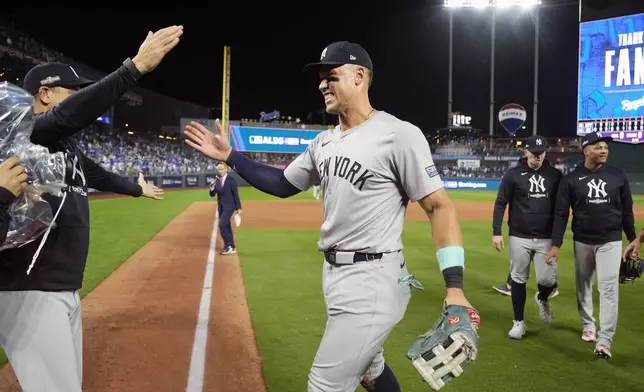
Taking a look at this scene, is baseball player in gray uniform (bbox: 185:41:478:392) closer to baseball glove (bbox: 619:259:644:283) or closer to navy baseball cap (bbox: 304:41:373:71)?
navy baseball cap (bbox: 304:41:373:71)

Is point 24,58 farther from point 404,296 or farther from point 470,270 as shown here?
point 404,296

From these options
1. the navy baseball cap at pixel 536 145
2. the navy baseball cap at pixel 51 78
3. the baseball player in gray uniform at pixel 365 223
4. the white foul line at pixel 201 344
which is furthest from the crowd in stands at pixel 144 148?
the baseball player in gray uniform at pixel 365 223

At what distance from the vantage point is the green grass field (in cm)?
416

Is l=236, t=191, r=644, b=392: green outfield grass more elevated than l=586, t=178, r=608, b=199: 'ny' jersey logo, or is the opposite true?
l=586, t=178, r=608, b=199: 'ny' jersey logo

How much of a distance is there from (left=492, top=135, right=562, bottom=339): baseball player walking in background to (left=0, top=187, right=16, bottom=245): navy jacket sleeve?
16.3 feet

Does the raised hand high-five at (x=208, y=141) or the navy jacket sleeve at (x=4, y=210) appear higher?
the raised hand high-five at (x=208, y=141)

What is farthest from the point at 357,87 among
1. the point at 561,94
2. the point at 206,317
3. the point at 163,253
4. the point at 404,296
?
the point at 561,94

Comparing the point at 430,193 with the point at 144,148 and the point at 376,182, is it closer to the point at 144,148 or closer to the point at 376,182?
the point at 376,182

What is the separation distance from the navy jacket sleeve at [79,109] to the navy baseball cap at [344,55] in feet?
3.49

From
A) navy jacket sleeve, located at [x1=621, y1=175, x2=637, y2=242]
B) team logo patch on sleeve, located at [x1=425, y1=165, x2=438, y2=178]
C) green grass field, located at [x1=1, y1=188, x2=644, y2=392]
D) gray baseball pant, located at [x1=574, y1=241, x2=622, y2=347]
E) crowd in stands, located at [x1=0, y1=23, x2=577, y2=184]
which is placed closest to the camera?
team logo patch on sleeve, located at [x1=425, y1=165, x2=438, y2=178]

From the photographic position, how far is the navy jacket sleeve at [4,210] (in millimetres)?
2012

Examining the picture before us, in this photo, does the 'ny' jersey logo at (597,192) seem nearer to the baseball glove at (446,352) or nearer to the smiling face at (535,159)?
the smiling face at (535,159)

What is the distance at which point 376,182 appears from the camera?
2479mm

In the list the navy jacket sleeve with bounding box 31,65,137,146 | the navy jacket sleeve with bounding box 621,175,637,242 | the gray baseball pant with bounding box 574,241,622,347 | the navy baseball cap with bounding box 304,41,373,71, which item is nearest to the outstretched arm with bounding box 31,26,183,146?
the navy jacket sleeve with bounding box 31,65,137,146
